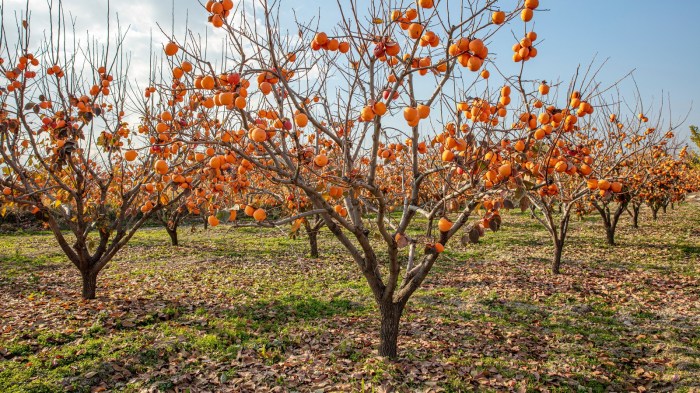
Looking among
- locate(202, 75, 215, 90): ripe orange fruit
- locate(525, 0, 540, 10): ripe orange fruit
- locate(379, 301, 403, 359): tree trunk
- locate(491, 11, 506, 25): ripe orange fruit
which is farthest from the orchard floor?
locate(525, 0, 540, 10): ripe orange fruit

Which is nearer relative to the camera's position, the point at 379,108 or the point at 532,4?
the point at 379,108

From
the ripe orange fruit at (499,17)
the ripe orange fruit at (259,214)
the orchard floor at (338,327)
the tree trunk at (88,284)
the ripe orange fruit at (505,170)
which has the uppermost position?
the ripe orange fruit at (499,17)

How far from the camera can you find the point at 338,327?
5.41m

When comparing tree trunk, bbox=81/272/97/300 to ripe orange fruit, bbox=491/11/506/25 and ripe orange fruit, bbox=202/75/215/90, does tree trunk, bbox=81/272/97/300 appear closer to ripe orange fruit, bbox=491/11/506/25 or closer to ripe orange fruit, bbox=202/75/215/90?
ripe orange fruit, bbox=202/75/215/90

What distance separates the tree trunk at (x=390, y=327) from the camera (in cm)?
418

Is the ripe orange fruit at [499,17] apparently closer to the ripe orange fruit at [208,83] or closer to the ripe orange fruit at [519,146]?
the ripe orange fruit at [519,146]

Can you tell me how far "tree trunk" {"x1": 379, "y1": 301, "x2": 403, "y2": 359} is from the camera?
4184mm

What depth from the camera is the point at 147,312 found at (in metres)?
5.66

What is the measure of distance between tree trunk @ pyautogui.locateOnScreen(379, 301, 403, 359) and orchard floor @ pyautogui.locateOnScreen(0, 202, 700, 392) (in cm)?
13

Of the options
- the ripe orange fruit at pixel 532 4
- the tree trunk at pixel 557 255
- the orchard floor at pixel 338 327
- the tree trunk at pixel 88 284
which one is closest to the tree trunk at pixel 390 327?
the orchard floor at pixel 338 327

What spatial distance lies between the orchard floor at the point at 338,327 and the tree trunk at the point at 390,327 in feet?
0.41

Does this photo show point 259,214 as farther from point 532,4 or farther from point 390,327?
point 532,4

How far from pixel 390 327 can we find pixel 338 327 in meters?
1.39

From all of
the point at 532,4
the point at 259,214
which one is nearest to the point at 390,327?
the point at 259,214
